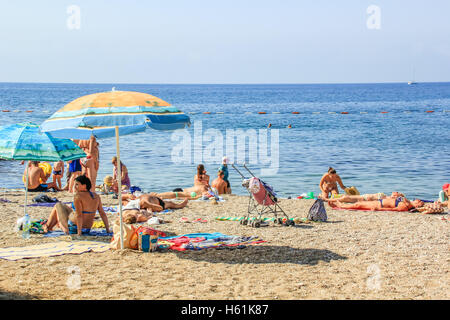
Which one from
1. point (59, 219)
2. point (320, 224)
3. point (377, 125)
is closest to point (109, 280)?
point (59, 219)

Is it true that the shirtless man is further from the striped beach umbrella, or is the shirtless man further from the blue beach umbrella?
the striped beach umbrella

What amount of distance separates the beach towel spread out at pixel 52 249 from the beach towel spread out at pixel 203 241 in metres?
0.88

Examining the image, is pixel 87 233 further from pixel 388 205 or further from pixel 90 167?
pixel 388 205

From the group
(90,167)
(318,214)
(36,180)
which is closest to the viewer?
(318,214)

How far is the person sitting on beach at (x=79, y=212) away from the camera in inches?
316

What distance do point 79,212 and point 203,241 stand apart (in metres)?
1.92

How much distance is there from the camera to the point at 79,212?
8.13 m

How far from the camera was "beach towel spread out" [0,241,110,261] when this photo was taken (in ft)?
23.0

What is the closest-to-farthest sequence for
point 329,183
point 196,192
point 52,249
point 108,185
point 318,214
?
point 52,249
point 318,214
point 196,192
point 108,185
point 329,183

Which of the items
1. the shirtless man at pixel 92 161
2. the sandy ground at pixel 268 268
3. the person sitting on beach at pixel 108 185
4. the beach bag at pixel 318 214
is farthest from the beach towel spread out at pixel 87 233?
the person sitting on beach at pixel 108 185

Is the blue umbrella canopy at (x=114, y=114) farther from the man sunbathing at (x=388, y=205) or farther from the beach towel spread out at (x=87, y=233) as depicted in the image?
the man sunbathing at (x=388, y=205)

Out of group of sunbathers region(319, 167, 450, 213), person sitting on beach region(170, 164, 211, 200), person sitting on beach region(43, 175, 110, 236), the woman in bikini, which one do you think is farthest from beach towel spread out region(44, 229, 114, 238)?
group of sunbathers region(319, 167, 450, 213)

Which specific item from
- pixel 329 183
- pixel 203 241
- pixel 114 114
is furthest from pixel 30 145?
pixel 329 183

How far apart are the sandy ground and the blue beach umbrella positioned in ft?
3.97
